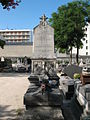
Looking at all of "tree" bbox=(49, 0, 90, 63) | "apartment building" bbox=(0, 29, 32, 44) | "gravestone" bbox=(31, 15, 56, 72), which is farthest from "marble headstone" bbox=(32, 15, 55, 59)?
"apartment building" bbox=(0, 29, 32, 44)

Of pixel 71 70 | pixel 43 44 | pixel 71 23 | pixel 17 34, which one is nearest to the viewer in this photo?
pixel 43 44

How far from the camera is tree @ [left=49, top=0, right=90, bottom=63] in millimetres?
35594

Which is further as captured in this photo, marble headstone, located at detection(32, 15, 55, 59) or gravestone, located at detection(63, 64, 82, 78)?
gravestone, located at detection(63, 64, 82, 78)

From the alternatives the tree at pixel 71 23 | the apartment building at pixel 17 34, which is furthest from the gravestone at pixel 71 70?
the apartment building at pixel 17 34

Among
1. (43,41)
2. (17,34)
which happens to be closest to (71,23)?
(43,41)

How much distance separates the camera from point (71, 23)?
35.5 m

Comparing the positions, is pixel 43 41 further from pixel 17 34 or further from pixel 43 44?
pixel 17 34

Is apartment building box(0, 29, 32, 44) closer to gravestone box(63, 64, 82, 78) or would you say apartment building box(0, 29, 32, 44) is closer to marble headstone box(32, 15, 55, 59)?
gravestone box(63, 64, 82, 78)

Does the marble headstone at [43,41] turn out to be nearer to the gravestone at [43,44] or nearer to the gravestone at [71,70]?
the gravestone at [43,44]

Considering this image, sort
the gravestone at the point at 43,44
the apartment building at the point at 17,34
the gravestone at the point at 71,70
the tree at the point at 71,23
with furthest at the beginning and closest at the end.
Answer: the apartment building at the point at 17,34
the tree at the point at 71,23
the gravestone at the point at 71,70
the gravestone at the point at 43,44

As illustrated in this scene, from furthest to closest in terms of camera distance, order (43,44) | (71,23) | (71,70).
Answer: (71,23), (71,70), (43,44)

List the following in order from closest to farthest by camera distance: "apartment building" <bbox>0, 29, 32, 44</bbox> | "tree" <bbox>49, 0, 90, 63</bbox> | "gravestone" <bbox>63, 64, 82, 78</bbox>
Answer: "gravestone" <bbox>63, 64, 82, 78</bbox>, "tree" <bbox>49, 0, 90, 63</bbox>, "apartment building" <bbox>0, 29, 32, 44</bbox>

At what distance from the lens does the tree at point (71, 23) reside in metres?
35.6

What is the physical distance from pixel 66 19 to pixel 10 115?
102ft
